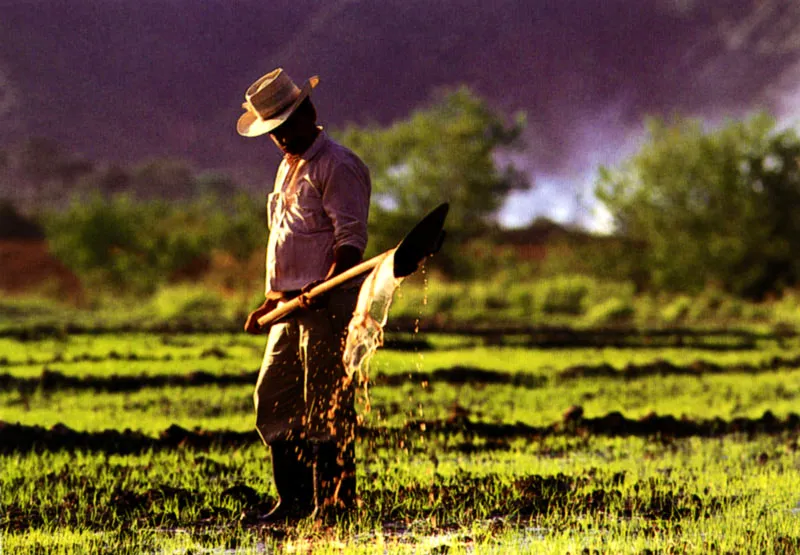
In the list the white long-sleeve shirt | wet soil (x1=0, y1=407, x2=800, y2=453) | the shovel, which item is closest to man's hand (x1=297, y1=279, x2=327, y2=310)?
the white long-sleeve shirt

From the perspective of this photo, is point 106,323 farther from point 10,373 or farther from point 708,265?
point 708,265

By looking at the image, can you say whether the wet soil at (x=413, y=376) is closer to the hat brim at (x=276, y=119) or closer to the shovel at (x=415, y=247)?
the hat brim at (x=276, y=119)

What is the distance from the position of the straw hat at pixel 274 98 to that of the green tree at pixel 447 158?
1012 inches

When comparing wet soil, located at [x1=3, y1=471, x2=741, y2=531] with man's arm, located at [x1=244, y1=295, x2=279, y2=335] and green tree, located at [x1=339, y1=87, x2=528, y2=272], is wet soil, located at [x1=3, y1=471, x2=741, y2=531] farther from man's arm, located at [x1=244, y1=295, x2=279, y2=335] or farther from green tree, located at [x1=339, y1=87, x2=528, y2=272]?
green tree, located at [x1=339, y1=87, x2=528, y2=272]

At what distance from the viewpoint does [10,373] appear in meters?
11.4

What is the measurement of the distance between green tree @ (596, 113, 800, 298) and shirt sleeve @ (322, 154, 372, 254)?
89.6 ft

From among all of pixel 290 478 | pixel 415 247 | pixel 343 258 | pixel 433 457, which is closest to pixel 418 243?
pixel 415 247

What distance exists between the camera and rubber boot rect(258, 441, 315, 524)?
16.8ft

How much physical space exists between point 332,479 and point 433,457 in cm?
240

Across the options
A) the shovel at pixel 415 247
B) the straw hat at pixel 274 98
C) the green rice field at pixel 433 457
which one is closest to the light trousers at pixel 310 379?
the green rice field at pixel 433 457

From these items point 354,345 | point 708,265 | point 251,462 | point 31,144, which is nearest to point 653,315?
point 708,265

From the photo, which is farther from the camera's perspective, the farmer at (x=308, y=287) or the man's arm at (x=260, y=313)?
the man's arm at (x=260, y=313)

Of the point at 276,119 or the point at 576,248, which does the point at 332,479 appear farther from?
the point at 576,248

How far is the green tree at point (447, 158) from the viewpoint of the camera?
3095cm
